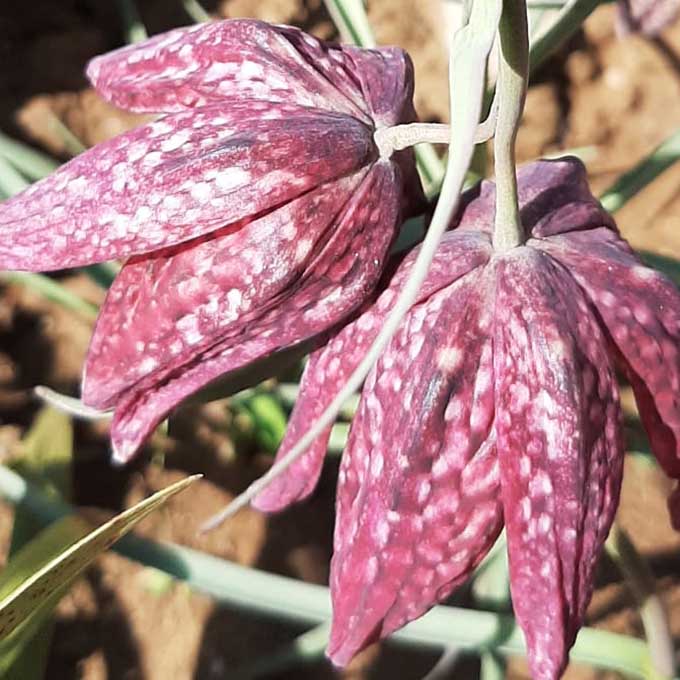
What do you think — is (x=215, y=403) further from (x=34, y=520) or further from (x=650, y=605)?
(x=650, y=605)

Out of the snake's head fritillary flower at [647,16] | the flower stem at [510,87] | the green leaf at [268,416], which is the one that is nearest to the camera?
the flower stem at [510,87]

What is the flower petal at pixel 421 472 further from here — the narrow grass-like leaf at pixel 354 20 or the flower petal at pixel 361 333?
the narrow grass-like leaf at pixel 354 20

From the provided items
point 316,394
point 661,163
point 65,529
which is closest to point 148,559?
point 65,529

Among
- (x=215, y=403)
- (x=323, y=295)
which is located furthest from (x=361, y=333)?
(x=215, y=403)

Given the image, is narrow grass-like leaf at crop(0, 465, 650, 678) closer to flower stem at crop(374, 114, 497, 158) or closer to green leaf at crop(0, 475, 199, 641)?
green leaf at crop(0, 475, 199, 641)

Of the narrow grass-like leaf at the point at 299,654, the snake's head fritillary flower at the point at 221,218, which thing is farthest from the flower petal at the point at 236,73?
the narrow grass-like leaf at the point at 299,654

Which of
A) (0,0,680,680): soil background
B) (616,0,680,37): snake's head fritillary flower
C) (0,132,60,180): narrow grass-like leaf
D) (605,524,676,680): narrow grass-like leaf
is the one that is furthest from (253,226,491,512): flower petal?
(616,0,680,37): snake's head fritillary flower

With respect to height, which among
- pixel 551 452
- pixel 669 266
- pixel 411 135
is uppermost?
pixel 411 135
